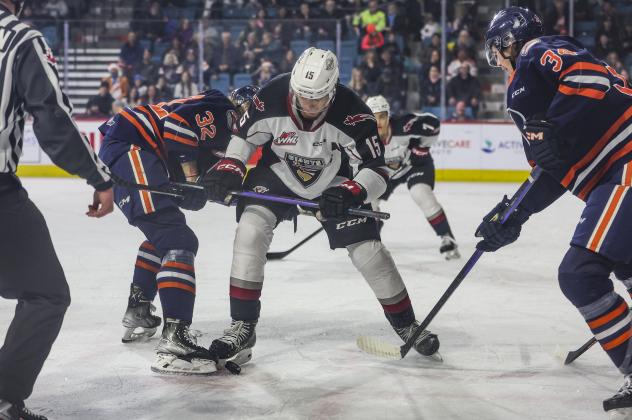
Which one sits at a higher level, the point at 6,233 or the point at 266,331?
the point at 6,233

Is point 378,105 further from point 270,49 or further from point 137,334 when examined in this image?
point 270,49

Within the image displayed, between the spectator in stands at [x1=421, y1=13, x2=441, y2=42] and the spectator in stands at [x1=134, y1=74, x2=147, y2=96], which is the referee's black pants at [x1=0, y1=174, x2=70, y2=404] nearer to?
the spectator in stands at [x1=134, y1=74, x2=147, y2=96]

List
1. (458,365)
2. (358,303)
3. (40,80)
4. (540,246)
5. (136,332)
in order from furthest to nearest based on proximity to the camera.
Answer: (540,246), (358,303), (136,332), (458,365), (40,80)

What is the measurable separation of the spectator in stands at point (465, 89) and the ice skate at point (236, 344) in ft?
24.0

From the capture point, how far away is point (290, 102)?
3229 millimetres

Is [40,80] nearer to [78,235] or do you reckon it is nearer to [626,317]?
[626,317]

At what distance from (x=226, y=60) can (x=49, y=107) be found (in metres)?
8.05

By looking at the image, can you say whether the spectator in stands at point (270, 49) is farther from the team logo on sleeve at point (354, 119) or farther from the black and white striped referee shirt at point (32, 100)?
the black and white striped referee shirt at point (32, 100)

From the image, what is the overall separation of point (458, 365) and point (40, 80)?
1.76 metres

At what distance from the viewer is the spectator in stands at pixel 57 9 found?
12180 mm

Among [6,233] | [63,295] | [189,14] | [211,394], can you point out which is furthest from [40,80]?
[189,14]

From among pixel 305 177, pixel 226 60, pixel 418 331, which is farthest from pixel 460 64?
pixel 418 331

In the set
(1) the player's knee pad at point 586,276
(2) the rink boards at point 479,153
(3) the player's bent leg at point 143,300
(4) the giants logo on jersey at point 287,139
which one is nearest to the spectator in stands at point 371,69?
(2) the rink boards at point 479,153

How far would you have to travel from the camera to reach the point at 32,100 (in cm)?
225
